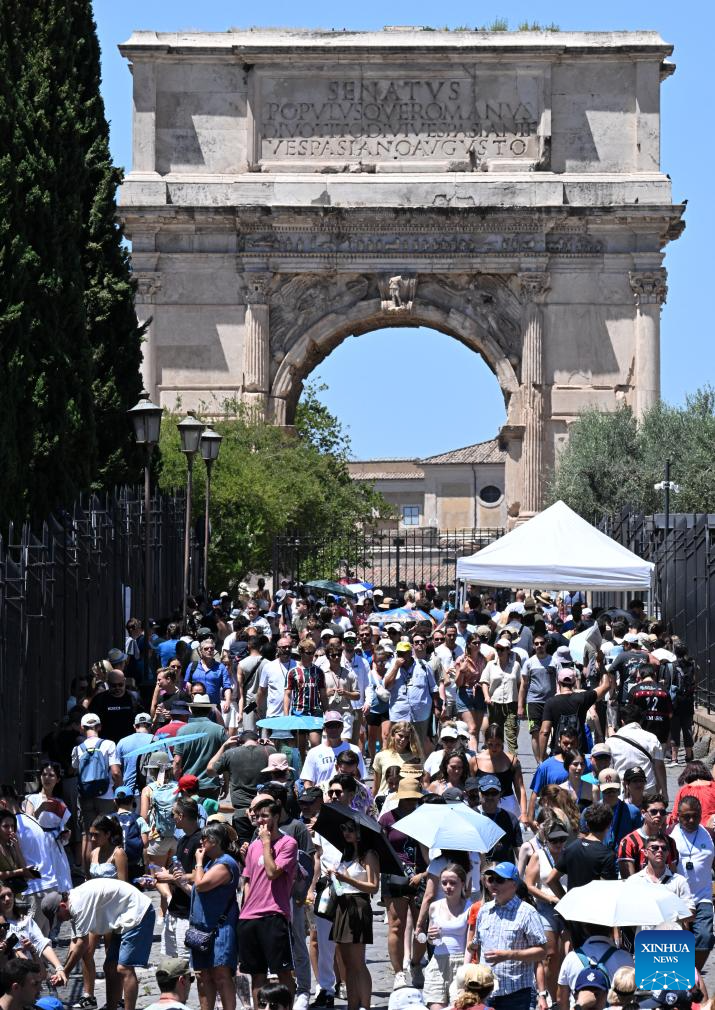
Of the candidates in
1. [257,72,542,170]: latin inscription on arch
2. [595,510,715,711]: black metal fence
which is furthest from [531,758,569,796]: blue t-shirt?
[257,72,542,170]: latin inscription on arch

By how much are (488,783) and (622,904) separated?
3245 millimetres

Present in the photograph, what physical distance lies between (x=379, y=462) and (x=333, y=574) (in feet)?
182

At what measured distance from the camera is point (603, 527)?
38.9 meters

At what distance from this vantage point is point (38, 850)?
13.1 m

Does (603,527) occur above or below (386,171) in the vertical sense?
below

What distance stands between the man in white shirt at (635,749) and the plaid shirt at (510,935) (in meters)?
5.13

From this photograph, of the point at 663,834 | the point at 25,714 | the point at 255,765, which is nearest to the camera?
the point at 663,834

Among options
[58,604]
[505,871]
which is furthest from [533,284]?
[505,871]

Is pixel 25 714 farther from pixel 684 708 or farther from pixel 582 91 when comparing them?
pixel 582 91

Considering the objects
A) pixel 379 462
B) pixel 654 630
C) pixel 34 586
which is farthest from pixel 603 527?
pixel 379 462

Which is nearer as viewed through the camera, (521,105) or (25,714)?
(25,714)

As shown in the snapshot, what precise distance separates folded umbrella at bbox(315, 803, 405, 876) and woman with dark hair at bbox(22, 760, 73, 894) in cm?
175

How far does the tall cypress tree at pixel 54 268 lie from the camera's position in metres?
20.6

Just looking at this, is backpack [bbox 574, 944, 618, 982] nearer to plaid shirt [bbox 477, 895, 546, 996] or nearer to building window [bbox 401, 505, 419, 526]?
plaid shirt [bbox 477, 895, 546, 996]
